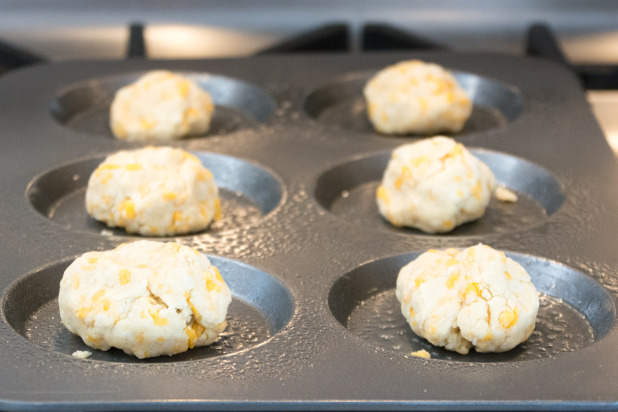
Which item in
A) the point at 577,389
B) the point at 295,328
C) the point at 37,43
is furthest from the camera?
the point at 37,43

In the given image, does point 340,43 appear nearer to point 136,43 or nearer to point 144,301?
point 136,43

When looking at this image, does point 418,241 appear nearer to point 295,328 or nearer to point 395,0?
point 295,328

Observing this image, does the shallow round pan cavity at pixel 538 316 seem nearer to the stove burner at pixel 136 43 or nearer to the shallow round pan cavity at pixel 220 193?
the shallow round pan cavity at pixel 220 193

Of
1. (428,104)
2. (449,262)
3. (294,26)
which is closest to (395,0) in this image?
(294,26)

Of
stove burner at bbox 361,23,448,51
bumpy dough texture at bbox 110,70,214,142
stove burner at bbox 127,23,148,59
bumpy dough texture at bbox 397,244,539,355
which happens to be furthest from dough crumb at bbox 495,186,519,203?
stove burner at bbox 127,23,148,59

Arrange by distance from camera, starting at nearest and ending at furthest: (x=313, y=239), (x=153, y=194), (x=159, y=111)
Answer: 1. (x=313, y=239)
2. (x=153, y=194)
3. (x=159, y=111)

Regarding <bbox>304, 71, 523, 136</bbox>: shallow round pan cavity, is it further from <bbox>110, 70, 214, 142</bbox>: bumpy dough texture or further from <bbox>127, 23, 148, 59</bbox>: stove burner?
<bbox>127, 23, 148, 59</bbox>: stove burner

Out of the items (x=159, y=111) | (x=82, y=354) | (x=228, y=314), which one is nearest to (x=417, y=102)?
(x=159, y=111)
